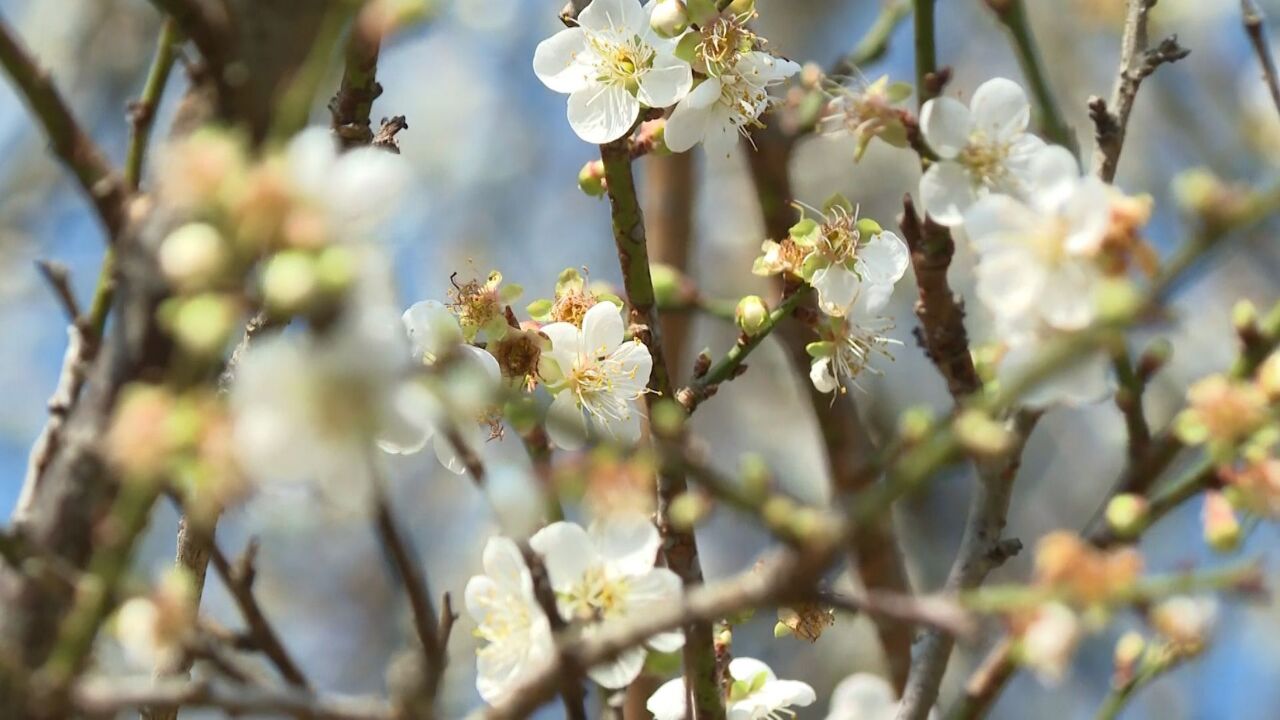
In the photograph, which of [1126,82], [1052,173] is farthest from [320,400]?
[1126,82]

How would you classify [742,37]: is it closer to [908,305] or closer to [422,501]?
[908,305]

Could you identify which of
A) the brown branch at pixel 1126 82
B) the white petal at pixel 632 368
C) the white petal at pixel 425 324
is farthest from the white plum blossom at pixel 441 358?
the brown branch at pixel 1126 82

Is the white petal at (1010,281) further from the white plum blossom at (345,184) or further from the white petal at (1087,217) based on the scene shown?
the white plum blossom at (345,184)

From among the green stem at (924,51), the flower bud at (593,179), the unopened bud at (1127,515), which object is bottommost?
the flower bud at (593,179)

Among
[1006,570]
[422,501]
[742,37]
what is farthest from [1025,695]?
[742,37]

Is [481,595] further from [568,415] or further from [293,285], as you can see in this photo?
[293,285]

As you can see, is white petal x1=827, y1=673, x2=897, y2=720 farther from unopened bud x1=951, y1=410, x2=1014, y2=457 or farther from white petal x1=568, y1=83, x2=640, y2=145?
white petal x1=568, y1=83, x2=640, y2=145

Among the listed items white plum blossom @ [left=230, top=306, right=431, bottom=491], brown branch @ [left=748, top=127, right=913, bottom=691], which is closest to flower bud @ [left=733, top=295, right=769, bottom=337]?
brown branch @ [left=748, top=127, right=913, bottom=691]
